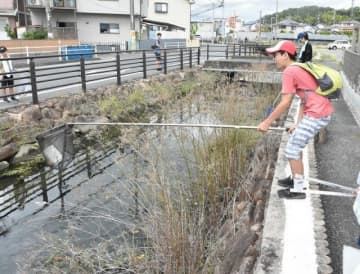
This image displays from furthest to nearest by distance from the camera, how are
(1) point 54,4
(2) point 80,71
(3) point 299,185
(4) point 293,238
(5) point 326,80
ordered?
1. (1) point 54,4
2. (2) point 80,71
3. (3) point 299,185
4. (5) point 326,80
5. (4) point 293,238

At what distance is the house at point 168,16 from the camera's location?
127ft

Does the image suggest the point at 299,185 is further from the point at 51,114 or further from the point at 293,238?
the point at 51,114

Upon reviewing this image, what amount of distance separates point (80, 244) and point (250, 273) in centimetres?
233

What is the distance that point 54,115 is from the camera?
27.1 ft

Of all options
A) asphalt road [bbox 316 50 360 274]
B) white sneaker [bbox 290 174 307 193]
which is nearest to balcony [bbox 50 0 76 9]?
asphalt road [bbox 316 50 360 274]

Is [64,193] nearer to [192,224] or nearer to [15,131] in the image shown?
[15,131]

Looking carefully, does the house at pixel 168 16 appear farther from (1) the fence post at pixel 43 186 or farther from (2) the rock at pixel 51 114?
(1) the fence post at pixel 43 186

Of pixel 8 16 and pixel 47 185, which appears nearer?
pixel 47 185

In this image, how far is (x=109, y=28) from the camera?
31.6 m

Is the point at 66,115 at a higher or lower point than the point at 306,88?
lower

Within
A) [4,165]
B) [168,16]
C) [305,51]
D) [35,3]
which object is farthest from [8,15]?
[305,51]

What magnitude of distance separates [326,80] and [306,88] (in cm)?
16

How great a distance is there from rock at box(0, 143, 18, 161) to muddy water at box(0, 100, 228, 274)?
25.8 inches

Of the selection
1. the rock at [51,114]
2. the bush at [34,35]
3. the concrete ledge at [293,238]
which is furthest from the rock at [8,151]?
the bush at [34,35]
